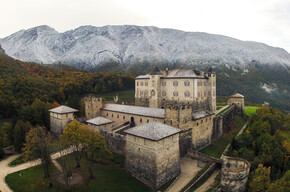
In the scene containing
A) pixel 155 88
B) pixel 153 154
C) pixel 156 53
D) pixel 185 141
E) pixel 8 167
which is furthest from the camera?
pixel 156 53

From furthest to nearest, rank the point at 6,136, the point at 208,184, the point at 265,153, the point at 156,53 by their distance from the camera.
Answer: the point at 156,53
the point at 6,136
the point at 265,153
the point at 208,184

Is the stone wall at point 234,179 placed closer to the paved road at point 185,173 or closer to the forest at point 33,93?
the paved road at point 185,173

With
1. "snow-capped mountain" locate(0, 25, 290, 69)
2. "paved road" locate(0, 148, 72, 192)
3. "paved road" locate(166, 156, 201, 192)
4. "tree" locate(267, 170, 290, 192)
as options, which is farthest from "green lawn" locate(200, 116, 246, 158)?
"snow-capped mountain" locate(0, 25, 290, 69)

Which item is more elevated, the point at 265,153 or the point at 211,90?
the point at 211,90

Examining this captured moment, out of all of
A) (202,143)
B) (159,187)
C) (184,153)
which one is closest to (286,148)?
(202,143)

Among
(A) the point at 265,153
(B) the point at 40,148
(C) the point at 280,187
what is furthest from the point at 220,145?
(B) the point at 40,148

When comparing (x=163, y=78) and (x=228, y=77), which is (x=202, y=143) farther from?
(x=228, y=77)

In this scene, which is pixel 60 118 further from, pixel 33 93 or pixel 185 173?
pixel 185 173

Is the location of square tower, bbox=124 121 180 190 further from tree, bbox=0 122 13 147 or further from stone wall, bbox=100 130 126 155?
tree, bbox=0 122 13 147
